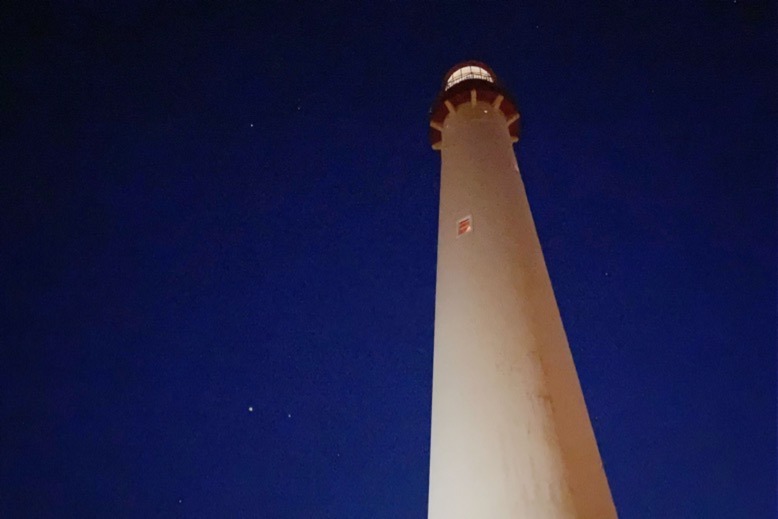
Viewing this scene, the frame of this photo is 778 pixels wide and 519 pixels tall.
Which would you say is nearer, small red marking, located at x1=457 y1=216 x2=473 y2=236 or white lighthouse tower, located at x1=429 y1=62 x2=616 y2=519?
white lighthouse tower, located at x1=429 y1=62 x2=616 y2=519

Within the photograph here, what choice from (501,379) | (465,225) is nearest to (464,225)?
(465,225)

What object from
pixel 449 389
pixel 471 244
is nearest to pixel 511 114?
pixel 471 244

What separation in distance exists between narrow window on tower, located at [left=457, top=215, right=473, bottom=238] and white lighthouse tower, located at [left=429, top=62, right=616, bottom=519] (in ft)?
0.06

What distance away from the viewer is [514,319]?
21.6 ft

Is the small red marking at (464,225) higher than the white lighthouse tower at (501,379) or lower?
higher

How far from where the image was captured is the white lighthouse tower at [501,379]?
17.6 feet

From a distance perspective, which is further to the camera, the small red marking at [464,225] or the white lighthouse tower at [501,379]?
the small red marking at [464,225]

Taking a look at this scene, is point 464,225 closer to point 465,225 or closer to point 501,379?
point 465,225

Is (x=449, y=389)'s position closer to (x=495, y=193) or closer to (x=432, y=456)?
(x=432, y=456)

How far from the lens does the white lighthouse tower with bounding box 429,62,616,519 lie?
537cm

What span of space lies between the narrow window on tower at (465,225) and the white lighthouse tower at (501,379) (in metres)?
0.02

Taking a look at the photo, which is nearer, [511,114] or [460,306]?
[460,306]

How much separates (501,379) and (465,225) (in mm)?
2667

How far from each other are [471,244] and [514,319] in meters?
1.53
